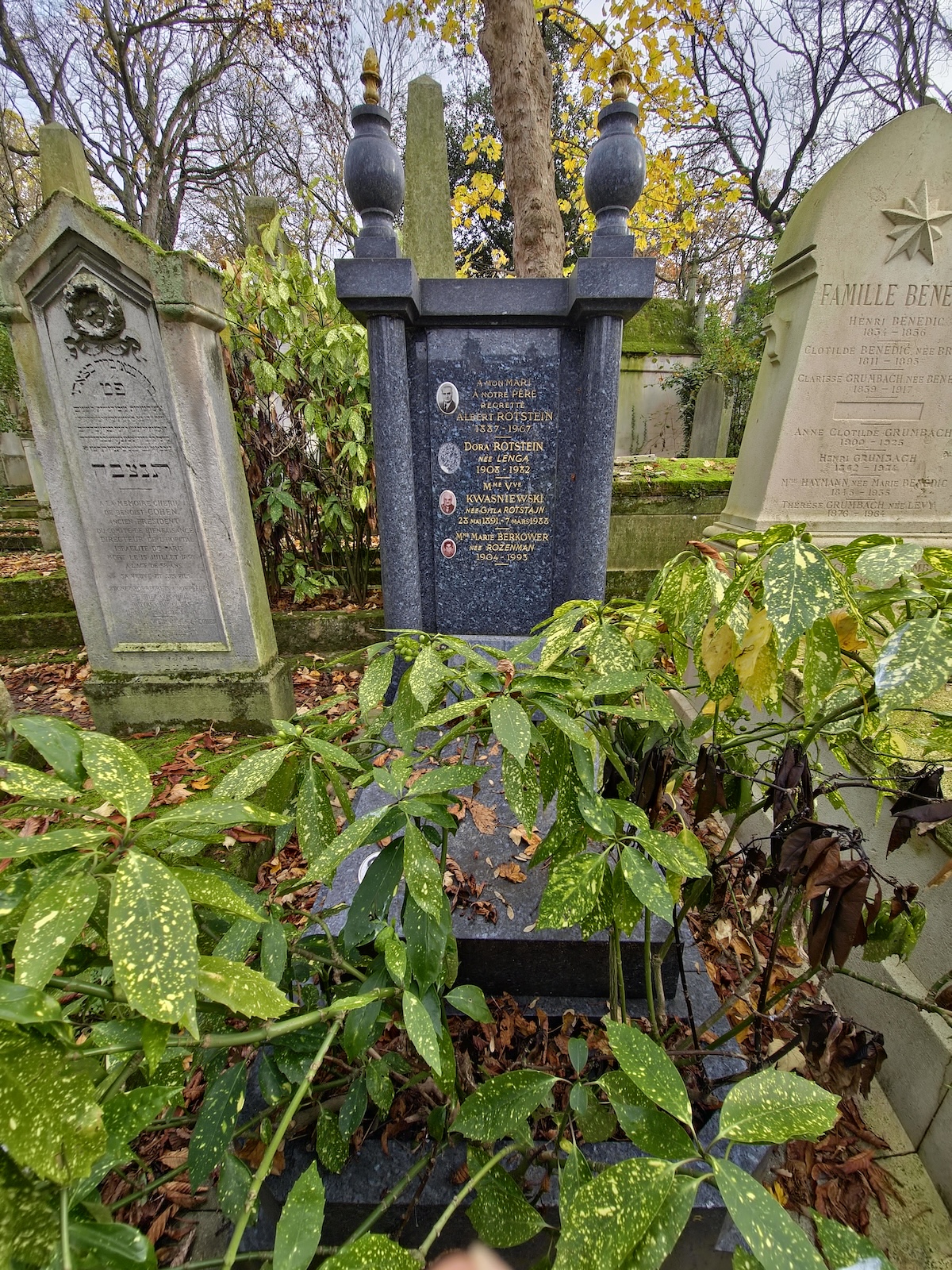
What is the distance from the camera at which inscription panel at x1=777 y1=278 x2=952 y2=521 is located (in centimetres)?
331

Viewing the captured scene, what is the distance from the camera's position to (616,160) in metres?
2.61

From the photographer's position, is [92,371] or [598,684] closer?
[598,684]

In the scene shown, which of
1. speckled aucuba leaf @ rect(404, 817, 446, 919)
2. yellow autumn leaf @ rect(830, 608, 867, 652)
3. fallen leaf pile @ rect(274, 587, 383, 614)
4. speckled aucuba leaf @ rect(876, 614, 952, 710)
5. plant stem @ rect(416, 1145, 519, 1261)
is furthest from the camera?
fallen leaf pile @ rect(274, 587, 383, 614)

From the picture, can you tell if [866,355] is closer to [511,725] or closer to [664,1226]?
[511,725]

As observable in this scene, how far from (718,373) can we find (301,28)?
12895 mm

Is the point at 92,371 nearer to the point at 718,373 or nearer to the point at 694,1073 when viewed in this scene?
the point at 694,1073

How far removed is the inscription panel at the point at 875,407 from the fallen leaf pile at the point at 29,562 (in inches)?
228

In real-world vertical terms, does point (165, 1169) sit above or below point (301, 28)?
below

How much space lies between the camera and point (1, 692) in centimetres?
261

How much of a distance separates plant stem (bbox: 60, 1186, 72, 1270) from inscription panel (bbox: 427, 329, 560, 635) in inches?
120

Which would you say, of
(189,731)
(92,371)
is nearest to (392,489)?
(92,371)

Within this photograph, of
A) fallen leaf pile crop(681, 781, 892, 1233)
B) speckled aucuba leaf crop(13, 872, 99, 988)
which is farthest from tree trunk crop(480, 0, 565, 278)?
speckled aucuba leaf crop(13, 872, 99, 988)

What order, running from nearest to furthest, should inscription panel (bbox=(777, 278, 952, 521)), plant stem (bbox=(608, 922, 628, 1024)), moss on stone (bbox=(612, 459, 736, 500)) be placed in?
plant stem (bbox=(608, 922, 628, 1024)) < inscription panel (bbox=(777, 278, 952, 521)) < moss on stone (bbox=(612, 459, 736, 500))

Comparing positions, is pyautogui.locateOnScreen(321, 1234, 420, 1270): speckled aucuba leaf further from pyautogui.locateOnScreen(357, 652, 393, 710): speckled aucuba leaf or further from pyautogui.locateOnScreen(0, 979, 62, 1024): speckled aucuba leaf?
pyautogui.locateOnScreen(357, 652, 393, 710): speckled aucuba leaf
